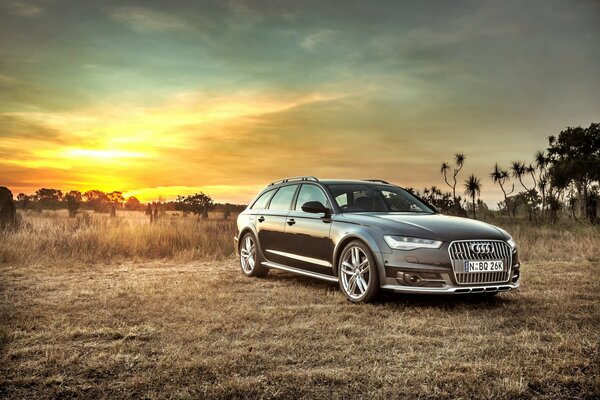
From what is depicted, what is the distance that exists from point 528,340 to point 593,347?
563 millimetres

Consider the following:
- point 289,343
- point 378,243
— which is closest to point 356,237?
point 378,243

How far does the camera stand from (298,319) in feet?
23.1

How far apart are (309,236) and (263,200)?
6.90ft

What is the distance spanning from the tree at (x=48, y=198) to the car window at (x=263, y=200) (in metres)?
57.1

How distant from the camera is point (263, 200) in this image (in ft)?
36.5

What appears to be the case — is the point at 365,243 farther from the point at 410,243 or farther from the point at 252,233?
the point at 252,233

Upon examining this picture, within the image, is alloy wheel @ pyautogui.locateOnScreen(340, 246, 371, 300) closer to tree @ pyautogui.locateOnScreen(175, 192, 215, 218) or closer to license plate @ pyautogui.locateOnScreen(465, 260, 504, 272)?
license plate @ pyautogui.locateOnScreen(465, 260, 504, 272)

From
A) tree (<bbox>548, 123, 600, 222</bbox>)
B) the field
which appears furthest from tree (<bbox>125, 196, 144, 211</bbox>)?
the field

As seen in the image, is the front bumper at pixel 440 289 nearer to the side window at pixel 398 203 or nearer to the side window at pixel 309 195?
the side window at pixel 398 203

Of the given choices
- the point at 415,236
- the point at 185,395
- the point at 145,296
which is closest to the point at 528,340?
the point at 415,236

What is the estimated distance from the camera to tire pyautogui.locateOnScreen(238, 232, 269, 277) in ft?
35.5

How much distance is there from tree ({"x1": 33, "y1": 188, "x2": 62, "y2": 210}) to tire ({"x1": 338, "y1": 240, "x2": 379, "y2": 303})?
6029 centimetres

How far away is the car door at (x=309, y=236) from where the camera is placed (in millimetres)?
8875

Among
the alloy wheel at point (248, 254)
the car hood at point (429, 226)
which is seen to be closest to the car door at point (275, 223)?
the alloy wheel at point (248, 254)
